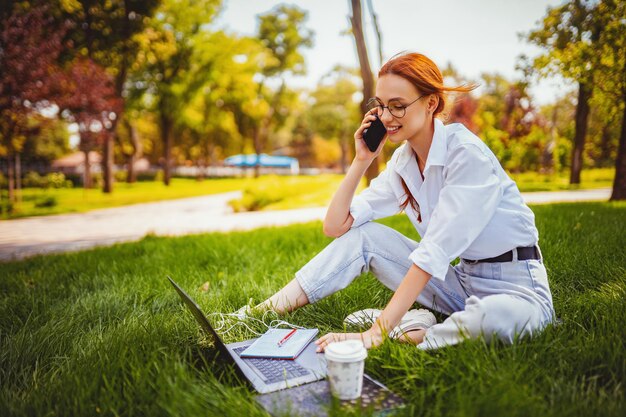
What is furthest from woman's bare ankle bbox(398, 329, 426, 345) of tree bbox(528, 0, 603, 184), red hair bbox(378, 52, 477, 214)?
tree bbox(528, 0, 603, 184)

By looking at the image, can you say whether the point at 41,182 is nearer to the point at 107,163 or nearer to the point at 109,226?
the point at 107,163

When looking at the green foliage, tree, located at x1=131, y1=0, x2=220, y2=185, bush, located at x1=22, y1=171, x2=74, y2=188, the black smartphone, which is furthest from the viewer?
the green foliage

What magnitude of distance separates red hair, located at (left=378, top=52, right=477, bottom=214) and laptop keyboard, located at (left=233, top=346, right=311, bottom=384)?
1368mm

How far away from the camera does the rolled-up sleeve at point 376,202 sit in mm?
2395

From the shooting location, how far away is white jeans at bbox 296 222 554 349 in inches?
70.6

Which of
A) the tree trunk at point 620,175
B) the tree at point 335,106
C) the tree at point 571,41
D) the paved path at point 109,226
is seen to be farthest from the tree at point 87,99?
the tree at point 335,106

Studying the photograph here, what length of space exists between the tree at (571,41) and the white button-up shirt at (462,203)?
26.6 ft

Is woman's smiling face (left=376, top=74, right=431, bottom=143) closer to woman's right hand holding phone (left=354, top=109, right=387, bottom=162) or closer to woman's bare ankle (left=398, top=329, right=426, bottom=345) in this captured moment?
woman's right hand holding phone (left=354, top=109, right=387, bottom=162)

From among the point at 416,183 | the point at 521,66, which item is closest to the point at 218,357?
the point at 416,183

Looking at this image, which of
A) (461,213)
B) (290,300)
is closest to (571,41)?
(461,213)

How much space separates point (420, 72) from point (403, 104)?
159mm

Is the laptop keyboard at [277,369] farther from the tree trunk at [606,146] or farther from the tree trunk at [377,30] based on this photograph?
the tree trunk at [606,146]

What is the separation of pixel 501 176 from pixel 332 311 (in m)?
1.25

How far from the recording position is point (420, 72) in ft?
6.46
